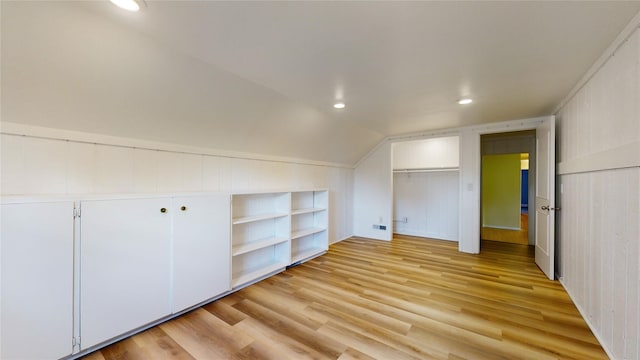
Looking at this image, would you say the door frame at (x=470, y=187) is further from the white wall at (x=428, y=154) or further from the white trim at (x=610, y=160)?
the white trim at (x=610, y=160)

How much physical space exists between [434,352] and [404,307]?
62 cm

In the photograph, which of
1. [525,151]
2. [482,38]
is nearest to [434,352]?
[482,38]

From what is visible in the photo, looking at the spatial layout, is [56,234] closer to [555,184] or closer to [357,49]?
[357,49]

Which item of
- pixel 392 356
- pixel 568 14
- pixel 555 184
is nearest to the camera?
pixel 568 14

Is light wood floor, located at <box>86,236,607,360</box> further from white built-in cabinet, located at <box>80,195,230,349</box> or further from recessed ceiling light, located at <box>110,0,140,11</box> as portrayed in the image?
recessed ceiling light, located at <box>110,0,140,11</box>

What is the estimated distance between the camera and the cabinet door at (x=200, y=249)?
2186mm

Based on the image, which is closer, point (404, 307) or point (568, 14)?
point (568, 14)

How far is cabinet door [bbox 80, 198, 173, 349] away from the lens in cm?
171

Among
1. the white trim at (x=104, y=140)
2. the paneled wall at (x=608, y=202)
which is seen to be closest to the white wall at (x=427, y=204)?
the paneled wall at (x=608, y=202)

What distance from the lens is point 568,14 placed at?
1.38 meters

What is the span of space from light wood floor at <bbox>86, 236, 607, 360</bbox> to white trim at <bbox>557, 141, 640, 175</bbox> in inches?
52.6

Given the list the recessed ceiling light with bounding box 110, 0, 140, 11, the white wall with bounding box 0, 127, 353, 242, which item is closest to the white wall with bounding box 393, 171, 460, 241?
the white wall with bounding box 0, 127, 353, 242

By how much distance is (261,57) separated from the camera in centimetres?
184

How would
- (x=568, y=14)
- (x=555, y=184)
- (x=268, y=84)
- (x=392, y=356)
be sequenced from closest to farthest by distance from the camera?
(x=568, y=14) < (x=392, y=356) < (x=268, y=84) < (x=555, y=184)
